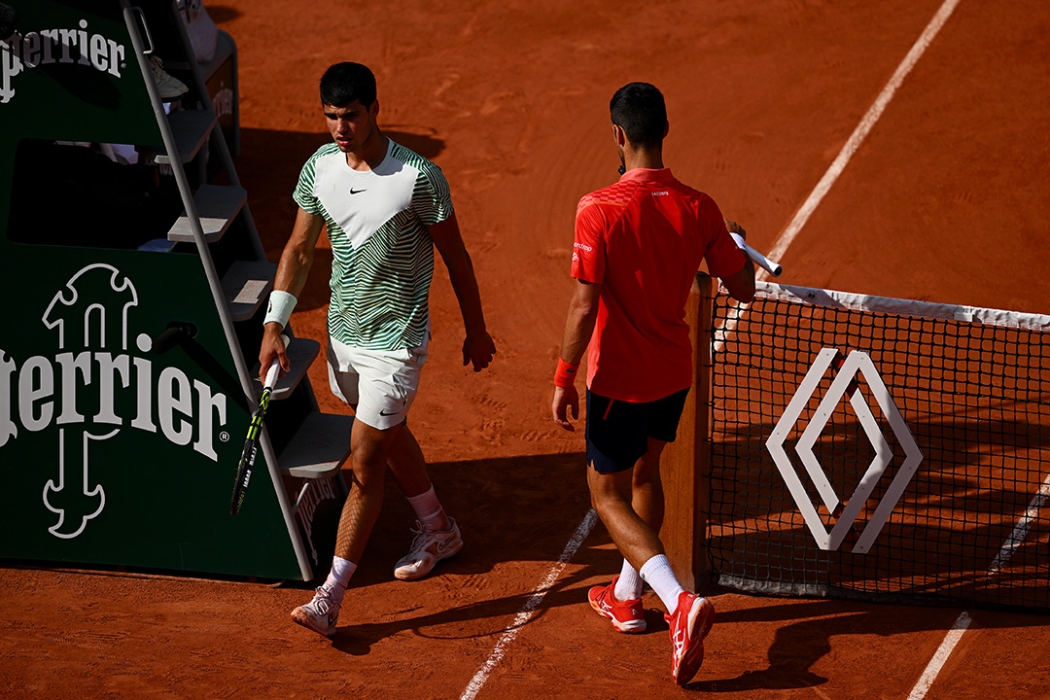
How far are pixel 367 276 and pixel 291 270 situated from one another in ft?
1.29

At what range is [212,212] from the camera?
6316 mm

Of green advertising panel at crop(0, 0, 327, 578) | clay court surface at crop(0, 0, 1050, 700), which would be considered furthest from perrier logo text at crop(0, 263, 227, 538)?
clay court surface at crop(0, 0, 1050, 700)

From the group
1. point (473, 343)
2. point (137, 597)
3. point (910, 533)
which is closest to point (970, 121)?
point (910, 533)

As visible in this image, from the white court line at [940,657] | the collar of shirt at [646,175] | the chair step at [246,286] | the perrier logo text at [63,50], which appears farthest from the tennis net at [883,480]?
the perrier logo text at [63,50]

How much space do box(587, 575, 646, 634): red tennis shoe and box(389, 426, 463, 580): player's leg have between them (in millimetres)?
969

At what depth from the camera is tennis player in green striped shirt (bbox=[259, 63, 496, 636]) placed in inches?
234

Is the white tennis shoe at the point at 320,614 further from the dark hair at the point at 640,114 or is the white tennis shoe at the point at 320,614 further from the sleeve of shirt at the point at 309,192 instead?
the dark hair at the point at 640,114

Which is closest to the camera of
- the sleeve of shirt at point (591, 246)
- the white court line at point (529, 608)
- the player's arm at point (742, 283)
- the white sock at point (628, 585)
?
the sleeve of shirt at point (591, 246)

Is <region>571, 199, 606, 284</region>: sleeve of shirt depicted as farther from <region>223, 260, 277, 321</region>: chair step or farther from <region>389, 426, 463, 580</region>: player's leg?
<region>223, 260, 277, 321</region>: chair step

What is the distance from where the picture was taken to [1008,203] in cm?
1050

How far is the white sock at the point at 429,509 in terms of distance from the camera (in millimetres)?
6878

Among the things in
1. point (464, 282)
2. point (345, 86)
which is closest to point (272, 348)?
point (464, 282)

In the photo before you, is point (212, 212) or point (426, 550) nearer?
point (212, 212)

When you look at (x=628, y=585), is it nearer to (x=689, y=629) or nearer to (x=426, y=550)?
(x=689, y=629)
